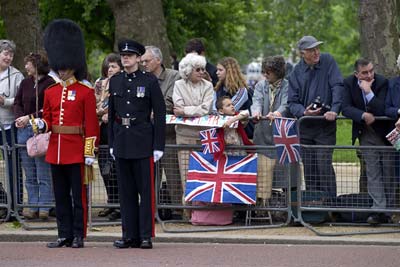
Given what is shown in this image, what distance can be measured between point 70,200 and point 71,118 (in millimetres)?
877

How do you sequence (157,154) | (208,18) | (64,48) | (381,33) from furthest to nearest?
(208,18)
(381,33)
(64,48)
(157,154)

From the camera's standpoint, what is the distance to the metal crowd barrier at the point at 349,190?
40.2 feet

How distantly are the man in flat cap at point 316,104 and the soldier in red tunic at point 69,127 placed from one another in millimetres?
2434

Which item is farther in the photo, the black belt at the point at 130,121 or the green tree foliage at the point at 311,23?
the green tree foliage at the point at 311,23

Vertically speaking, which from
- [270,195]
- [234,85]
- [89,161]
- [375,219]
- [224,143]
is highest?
[234,85]

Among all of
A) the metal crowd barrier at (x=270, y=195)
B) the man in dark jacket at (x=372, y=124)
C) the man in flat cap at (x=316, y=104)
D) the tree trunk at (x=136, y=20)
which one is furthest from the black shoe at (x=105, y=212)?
the tree trunk at (x=136, y=20)

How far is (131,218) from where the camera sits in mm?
11594

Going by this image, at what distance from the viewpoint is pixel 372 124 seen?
12.4 metres

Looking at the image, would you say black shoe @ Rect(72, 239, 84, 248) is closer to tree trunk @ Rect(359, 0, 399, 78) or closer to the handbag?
the handbag

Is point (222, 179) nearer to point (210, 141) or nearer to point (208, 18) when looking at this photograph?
point (210, 141)

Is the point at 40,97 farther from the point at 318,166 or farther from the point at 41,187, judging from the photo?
the point at 318,166

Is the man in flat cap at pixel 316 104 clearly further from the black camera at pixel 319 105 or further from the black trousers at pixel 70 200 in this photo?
the black trousers at pixel 70 200

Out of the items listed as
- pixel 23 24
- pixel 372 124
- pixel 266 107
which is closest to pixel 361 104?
pixel 372 124

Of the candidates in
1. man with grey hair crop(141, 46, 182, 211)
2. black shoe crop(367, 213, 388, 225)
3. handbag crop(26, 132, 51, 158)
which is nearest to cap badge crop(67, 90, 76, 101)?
handbag crop(26, 132, 51, 158)
